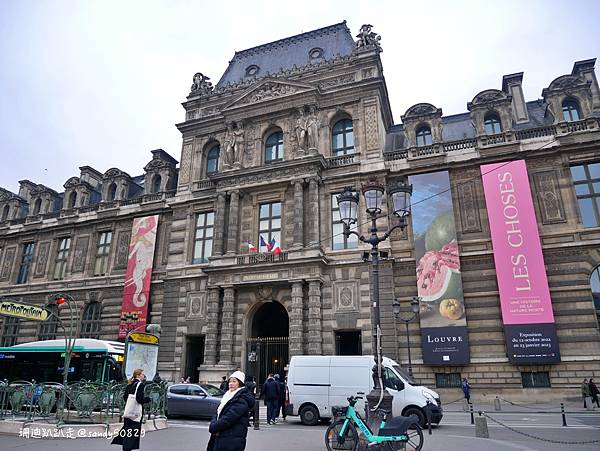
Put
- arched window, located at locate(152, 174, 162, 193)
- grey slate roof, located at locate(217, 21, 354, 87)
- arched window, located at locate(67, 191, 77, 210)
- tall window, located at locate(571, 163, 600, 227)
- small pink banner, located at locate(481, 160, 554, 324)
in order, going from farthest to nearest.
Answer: arched window, located at locate(67, 191, 77, 210)
arched window, located at locate(152, 174, 162, 193)
grey slate roof, located at locate(217, 21, 354, 87)
tall window, located at locate(571, 163, 600, 227)
small pink banner, located at locate(481, 160, 554, 324)

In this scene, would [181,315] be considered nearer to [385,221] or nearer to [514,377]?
[385,221]

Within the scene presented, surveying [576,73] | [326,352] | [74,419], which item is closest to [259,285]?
[326,352]

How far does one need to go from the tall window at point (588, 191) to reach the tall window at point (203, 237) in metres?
21.3

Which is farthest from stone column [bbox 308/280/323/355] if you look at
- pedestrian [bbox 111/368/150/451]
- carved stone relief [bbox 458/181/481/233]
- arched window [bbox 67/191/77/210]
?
arched window [bbox 67/191/77/210]

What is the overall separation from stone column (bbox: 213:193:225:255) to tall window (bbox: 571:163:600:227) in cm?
1999

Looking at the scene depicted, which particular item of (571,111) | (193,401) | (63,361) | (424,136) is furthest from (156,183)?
(571,111)

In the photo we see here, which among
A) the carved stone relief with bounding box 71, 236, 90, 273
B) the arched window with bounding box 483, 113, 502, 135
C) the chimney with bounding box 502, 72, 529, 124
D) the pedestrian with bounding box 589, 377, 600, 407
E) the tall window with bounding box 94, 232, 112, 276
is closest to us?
the pedestrian with bounding box 589, 377, 600, 407

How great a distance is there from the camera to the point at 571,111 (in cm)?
2436

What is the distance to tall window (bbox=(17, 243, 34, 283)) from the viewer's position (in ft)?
121

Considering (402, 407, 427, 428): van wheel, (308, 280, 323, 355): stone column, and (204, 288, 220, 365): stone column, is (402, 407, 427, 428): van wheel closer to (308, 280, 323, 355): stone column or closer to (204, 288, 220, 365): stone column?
(308, 280, 323, 355): stone column

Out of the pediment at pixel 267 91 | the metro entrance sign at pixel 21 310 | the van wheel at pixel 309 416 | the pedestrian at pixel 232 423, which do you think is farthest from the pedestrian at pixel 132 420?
the pediment at pixel 267 91

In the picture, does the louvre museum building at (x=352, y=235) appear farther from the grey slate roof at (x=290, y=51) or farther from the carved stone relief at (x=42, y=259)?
the carved stone relief at (x=42, y=259)

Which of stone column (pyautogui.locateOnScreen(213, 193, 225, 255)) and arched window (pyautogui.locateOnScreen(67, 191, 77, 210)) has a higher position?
arched window (pyautogui.locateOnScreen(67, 191, 77, 210))

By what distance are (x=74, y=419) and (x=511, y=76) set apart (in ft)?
96.8
